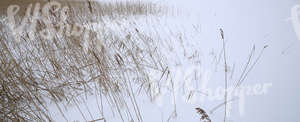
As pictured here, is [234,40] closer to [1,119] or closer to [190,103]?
[190,103]

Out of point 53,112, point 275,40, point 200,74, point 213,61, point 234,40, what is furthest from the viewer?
point 234,40

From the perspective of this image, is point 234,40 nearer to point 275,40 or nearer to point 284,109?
point 275,40

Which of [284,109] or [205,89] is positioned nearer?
[284,109]

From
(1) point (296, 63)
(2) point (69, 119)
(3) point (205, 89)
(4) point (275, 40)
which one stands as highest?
(4) point (275, 40)

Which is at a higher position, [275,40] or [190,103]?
[275,40]

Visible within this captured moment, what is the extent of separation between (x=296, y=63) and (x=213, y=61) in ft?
1.85

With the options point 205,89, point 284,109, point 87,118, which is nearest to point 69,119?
point 87,118

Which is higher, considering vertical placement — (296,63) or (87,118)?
(296,63)

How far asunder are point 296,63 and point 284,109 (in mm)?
601

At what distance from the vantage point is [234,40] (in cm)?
153

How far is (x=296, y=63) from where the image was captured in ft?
3.32

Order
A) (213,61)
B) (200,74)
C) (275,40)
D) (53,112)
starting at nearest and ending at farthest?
(53,112)
(200,74)
(213,61)
(275,40)

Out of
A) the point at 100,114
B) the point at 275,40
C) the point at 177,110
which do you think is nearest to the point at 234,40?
the point at 275,40

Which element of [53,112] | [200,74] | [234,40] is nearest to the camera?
[53,112]
